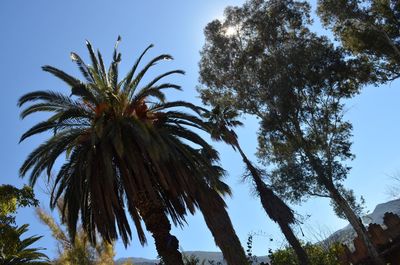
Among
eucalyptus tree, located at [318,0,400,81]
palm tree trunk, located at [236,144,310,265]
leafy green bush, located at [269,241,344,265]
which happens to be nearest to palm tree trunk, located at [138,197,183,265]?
palm tree trunk, located at [236,144,310,265]

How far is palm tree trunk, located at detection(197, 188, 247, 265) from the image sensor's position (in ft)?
48.8

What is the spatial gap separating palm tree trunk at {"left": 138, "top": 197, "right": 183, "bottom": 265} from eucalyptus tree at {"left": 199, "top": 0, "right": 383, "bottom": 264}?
12.7m

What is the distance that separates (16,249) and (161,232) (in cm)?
465

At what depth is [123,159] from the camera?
1500 cm

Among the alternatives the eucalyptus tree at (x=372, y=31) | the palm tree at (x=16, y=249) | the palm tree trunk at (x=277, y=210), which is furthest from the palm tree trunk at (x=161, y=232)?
the eucalyptus tree at (x=372, y=31)

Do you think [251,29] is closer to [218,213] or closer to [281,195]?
[281,195]

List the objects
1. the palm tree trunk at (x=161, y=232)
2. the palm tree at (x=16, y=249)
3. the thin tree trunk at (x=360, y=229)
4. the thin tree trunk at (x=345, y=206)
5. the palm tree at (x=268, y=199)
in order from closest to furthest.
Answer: the palm tree at (x=16, y=249)
the palm tree trunk at (x=161, y=232)
the palm tree at (x=268, y=199)
the thin tree trunk at (x=360, y=229)
the thin tree trunk at (x=345, y=206)

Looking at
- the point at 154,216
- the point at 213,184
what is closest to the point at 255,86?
the point at 213,184

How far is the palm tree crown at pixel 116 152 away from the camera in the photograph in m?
14.5

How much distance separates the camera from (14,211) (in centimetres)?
1178

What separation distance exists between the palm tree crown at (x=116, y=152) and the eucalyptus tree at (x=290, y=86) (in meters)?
11.0

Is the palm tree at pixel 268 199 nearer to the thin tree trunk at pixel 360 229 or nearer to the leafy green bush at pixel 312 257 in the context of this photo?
the leafy green bush at pixel 312 257

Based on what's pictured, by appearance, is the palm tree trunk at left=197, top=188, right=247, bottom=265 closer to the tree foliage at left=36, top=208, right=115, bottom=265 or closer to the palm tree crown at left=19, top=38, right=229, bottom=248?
the palm tree crown at left=19, top=38, right=229, bottom=248

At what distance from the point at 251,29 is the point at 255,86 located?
13.2 feet
